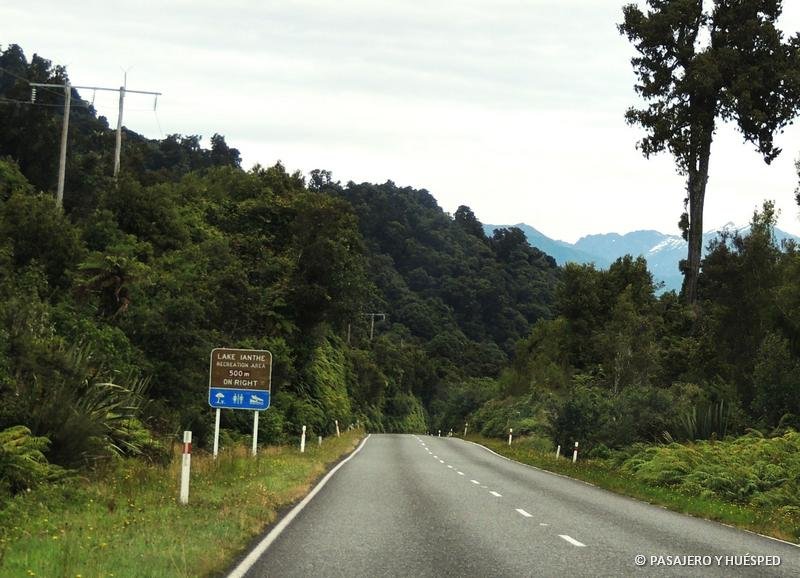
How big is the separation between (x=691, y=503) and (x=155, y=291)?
73.9ft

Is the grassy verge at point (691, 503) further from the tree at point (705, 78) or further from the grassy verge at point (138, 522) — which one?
the tree at point (705, 78)

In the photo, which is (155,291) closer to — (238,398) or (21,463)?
(238,398)

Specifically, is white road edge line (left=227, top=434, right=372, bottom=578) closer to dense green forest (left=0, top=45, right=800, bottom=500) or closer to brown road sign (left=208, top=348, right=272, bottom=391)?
dense green forest (left=0, top=45, right=800, bottom=500)

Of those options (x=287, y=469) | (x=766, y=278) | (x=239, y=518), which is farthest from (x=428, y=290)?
(x=239, y=518)

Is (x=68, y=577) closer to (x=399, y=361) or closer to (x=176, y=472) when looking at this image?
(x=176, y=472)

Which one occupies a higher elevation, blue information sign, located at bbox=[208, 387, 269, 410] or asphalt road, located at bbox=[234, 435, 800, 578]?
blue information sign, located at bbox=[208, 387, 269, 410]

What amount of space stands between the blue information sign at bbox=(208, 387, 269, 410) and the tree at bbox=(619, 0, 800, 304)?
3185 cm

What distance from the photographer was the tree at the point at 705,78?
4634cm

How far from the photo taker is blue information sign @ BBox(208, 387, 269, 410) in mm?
23392

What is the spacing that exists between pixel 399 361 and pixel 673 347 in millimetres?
57753

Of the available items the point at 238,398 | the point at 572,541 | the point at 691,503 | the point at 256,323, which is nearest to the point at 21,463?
the point at 572,541

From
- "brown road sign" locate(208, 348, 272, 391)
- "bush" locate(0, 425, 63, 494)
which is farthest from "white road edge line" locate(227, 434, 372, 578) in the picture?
"brown road sign" locate(208, 348, 272, 391)

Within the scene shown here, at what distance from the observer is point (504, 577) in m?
9.22

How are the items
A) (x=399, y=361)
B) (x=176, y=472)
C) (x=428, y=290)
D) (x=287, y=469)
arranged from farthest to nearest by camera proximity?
1. (x=428, y=290)
2. (x=399, y=361)
3. (x=287, y=469)
4. (x=176, y=472)
